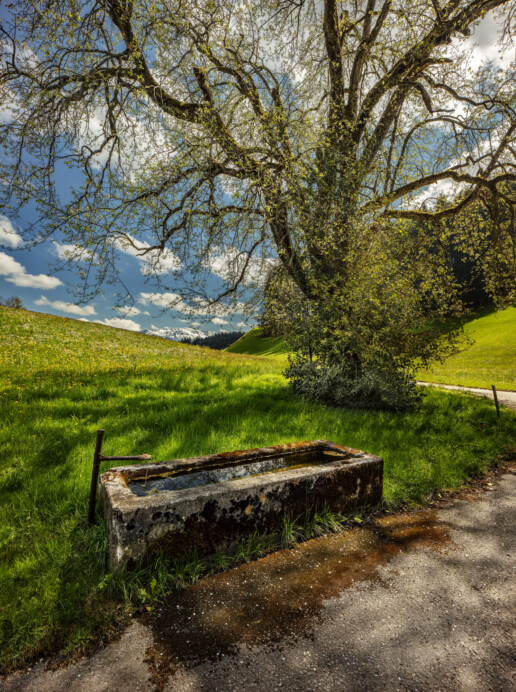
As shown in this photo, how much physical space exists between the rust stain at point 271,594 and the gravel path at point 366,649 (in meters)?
0.02

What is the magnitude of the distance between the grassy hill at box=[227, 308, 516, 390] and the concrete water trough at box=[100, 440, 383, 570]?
758 centimetres

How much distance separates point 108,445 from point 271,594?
135 inches

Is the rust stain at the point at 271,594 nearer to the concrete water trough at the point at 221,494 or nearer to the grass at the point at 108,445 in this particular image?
the grass at the point at 108,445

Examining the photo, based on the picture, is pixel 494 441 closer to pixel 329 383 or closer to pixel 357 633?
pixel 329 383

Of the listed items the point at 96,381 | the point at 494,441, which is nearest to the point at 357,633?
the point at 494,441

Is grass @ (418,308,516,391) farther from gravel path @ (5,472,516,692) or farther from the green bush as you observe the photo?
gravel path @ (5,472,516,692)

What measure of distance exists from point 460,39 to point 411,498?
13751 millimetres

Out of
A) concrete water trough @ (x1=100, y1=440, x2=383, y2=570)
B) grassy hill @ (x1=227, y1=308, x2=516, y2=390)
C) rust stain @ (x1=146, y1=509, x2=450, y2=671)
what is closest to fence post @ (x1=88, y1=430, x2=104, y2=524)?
concrete water trough @ (x1=100, y1=440, x2=383, y2=570)

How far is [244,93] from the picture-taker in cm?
843

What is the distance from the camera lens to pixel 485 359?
3183 centimetres

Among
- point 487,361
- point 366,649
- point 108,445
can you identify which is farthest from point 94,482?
point 487,361

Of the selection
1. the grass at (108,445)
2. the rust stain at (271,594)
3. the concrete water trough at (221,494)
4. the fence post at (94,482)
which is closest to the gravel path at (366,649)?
the rust stain at (271,594)

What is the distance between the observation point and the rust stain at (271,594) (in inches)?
91.2

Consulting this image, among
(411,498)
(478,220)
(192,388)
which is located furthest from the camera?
(478,220)
